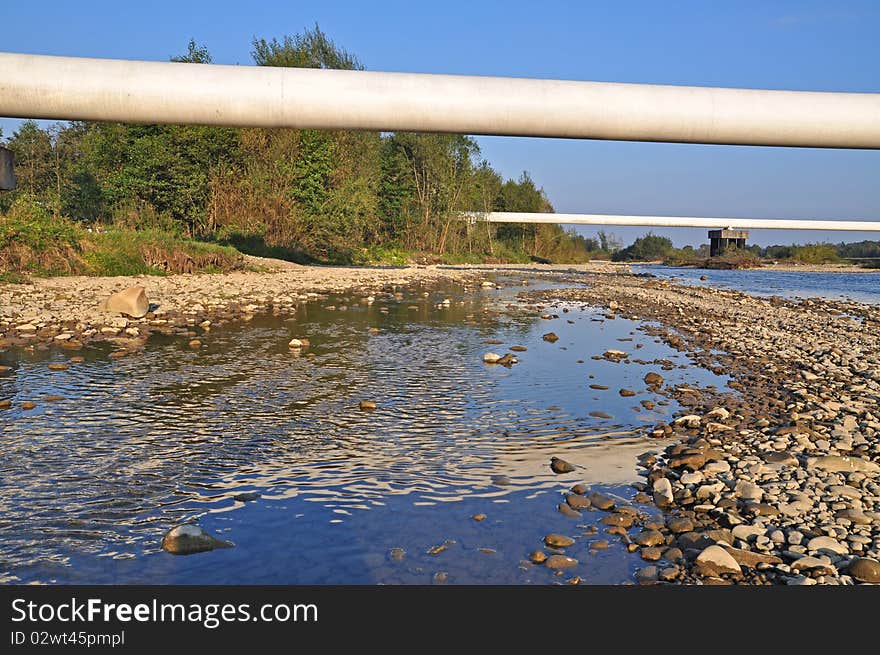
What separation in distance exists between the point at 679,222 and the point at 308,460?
73522 mm

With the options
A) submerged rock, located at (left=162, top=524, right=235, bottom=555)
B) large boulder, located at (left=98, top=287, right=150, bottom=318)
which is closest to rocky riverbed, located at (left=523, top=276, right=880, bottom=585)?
submerged rock, located at (left=162, top=524, right=235, bottom=555)

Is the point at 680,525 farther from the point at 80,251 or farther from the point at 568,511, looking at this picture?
the point at 80,251

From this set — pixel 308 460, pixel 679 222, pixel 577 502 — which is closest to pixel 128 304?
pixel 308 460

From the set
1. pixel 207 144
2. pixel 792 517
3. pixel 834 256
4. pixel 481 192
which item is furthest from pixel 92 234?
pixel 834 256

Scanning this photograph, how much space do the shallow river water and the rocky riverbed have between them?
28 cm

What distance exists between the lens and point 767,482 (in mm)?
4684

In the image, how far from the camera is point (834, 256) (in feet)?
253

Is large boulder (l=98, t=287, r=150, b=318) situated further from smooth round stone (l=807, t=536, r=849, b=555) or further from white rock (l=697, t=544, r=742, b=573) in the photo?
smooth round stone (l=807, t=536, r=849, b=555)

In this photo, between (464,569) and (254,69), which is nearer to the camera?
(464,569)

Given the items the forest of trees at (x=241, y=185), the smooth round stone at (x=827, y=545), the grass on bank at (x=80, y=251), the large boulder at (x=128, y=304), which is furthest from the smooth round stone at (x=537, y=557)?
the forest of trees at (x=241, y=185)

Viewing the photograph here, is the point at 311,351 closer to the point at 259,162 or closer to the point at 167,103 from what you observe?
the point at 167,103

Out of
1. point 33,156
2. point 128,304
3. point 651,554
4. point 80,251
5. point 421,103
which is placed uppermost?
point 33,156

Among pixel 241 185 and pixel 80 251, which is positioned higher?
pixel 241 185
